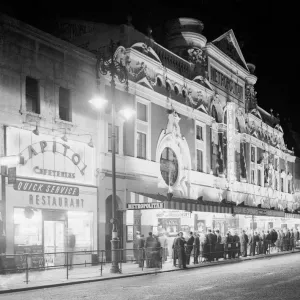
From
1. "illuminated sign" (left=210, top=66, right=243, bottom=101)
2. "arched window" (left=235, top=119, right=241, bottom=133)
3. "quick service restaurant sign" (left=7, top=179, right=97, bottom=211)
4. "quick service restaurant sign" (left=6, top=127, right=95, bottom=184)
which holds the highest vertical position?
"illuminated sign" (left=210, top=66, right=243, bottom=101)

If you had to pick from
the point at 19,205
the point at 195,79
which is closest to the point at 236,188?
the point at 195,79

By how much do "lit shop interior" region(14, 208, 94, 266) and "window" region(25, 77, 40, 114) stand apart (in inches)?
178

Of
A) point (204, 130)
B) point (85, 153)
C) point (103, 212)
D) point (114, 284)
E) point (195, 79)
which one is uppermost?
point (195, 79)

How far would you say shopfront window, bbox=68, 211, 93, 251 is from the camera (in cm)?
2847

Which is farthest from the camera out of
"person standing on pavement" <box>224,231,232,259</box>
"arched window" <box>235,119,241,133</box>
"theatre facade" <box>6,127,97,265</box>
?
"arched window" <box>235,119,241,133</box>

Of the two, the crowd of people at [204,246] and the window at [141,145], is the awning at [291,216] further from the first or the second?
the window at [141,145]

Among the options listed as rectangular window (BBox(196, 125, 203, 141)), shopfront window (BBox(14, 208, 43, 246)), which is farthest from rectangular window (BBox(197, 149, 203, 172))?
shopfront window (BBox(14, 208, 43, 246))

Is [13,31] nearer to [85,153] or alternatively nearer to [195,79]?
[85,153]

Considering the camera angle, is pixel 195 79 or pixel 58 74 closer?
pixel 58 74

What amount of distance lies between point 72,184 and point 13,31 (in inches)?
292

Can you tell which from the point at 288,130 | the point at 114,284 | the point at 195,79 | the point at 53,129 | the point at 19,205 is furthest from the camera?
the point at 288,130

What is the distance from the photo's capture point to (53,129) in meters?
27.2

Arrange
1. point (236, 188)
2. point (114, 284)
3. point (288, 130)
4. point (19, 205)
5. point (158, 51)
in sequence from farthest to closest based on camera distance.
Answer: point (288, 130)
point (236, 188)
point (158, 51)
point (19, 205)
point (114, 284)

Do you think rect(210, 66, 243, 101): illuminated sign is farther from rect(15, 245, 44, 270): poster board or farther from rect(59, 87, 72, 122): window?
rect(15, 245, 44, 270): poster board
